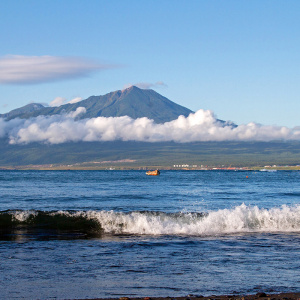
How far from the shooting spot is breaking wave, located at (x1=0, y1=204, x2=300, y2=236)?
27.9 meters

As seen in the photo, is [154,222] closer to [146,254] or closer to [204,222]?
[204,222]

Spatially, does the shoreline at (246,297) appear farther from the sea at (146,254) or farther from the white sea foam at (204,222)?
the white sea foam at (204,222)

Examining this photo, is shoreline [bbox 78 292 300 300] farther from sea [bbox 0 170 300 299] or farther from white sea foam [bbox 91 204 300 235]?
white sea foam [bbox 91 204 300 235]

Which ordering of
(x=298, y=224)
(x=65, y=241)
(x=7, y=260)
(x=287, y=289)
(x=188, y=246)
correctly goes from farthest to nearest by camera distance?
(x=298, y=224)
(x=65, y=241)
(x=188, y=246)
(x=7, y=260)
(x=287, y=289)

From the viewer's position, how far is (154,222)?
28.6m

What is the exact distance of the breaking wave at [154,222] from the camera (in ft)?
91.7

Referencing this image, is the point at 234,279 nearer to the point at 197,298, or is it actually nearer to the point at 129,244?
the point at 197,298

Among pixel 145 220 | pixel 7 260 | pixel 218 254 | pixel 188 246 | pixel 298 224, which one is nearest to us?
pixel 7 260

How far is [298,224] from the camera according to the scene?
101ft

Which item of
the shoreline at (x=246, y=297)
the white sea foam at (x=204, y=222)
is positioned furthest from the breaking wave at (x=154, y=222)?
the shoreline at (x=246, y=297)

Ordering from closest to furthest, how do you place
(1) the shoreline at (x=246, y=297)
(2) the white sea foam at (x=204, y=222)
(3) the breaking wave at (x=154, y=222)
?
1. (1) the shoreline at (x=246, y=297)
2. (2) the white sea foam at (x=204, y=222)
3. (3) the breaking wave at (x=154, y=222)

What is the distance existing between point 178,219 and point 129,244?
988cm

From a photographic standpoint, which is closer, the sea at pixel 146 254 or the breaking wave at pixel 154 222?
the sea at pixel 146 254

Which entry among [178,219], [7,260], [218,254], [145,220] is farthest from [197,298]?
[178,219]
